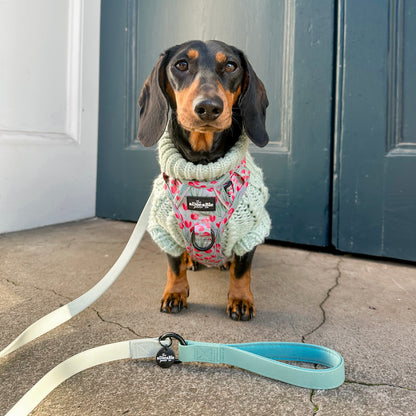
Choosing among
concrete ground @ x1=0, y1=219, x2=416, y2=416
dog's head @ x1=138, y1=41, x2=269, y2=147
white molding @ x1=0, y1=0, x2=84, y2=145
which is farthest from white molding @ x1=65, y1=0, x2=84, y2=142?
dog's head @ x1=138, y1=41, x2=269, y2=147

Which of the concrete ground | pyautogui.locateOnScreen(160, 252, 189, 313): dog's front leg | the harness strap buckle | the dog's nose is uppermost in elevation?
the dog's nose

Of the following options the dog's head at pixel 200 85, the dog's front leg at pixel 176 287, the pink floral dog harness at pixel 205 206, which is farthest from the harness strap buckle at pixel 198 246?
the dog's head at pixel 200 85

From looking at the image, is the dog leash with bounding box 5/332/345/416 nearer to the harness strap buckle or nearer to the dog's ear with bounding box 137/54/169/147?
the harness strap buckle

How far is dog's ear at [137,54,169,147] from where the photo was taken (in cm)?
132

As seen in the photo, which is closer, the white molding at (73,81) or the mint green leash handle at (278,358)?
the mint green leash handle at (278,358)

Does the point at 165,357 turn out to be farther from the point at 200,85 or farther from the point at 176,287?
the point at 200,85

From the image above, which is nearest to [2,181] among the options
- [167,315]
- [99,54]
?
[99,54]

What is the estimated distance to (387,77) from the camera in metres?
1.86

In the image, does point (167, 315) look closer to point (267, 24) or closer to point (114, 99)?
point (267, 24)

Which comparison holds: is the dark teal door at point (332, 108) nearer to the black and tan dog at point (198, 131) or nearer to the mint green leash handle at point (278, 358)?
the black and tan dog at point (198, 131)

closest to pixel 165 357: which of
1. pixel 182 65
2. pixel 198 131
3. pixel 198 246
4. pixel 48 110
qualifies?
pixel 198 246

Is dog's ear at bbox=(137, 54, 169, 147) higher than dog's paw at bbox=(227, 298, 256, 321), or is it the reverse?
dog's ear at bbox=(137, 54, 169, 147)

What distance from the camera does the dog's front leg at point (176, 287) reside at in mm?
1350

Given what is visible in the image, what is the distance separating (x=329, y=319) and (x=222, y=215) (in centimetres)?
48
